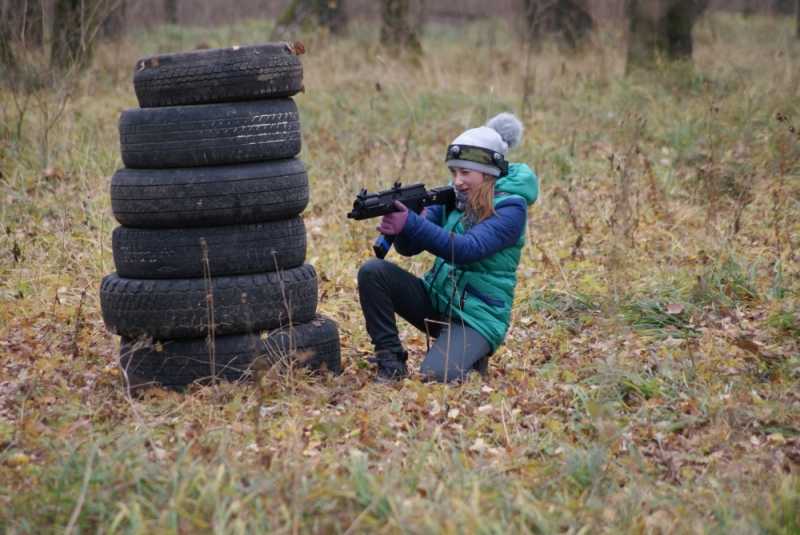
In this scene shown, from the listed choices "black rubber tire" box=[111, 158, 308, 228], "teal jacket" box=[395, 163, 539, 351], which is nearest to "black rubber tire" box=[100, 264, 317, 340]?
"black rubber tire" box=[111, 158, 308, 228]

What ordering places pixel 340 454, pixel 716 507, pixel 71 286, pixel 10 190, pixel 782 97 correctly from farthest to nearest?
1. pixel 782 97
2. pixel 10 190
3. pixel 71 286
4. pixel 340 454
5. pixel 716 507

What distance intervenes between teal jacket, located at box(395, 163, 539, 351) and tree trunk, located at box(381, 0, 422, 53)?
10385 millimetres

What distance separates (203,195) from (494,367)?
2.07 m

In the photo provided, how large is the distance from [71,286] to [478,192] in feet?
11.4

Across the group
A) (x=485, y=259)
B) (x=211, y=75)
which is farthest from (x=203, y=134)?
(x=485, y=259)

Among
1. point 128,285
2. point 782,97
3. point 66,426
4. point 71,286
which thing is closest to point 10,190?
point 71,286

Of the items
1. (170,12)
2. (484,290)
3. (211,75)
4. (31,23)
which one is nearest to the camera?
(211,75)

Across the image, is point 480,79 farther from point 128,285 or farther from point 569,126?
point 128,285

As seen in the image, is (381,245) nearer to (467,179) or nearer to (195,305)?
(467,179)

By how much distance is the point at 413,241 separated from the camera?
Result: 17.0ft

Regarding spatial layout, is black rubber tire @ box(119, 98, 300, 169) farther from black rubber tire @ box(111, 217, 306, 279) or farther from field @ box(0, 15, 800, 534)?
field @ box(0, 15, 800, 534)

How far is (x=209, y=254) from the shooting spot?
5113 mm

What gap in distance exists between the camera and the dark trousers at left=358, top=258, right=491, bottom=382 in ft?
17.6

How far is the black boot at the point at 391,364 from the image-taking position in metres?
5.44
